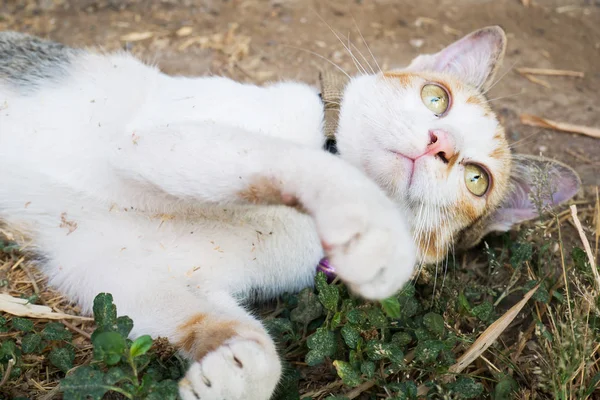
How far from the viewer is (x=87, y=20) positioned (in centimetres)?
434

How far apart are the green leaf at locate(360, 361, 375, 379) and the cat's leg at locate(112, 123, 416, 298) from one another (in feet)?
1.87

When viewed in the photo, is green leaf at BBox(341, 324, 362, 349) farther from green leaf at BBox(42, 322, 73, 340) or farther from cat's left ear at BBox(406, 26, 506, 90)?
cat's left ear at BBox(406, 26, 506, 90)

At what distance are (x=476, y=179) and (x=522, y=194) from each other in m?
0.59

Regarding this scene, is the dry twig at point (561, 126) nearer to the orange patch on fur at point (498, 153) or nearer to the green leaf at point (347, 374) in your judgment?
the orange patch on fur at point (498, 153)

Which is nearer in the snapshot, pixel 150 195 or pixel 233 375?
pixel 233 375

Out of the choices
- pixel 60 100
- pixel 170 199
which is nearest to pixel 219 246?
pixel 170 199

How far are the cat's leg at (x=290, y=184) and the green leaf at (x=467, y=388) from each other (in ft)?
2.11

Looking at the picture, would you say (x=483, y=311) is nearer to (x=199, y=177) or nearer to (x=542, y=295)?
(x=542, y=295)

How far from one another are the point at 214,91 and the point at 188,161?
1.93ft

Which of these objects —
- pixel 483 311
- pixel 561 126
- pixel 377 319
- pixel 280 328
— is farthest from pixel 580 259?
pixel 561 126

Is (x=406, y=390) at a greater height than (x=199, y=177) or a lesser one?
lesser

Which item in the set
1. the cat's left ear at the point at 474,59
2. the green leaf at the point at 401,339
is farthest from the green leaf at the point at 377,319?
the cat's left ear at the point at 474,59

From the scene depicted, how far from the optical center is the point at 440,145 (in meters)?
2.22

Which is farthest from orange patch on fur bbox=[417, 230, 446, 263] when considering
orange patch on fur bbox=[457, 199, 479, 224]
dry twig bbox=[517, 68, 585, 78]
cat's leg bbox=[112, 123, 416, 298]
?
dry twig bbox=[517, 68, 585, 78]
